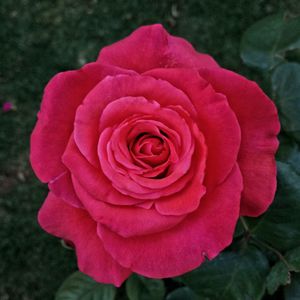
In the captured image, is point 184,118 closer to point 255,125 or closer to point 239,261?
point 255,125

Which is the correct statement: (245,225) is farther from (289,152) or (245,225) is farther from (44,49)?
(44,49)

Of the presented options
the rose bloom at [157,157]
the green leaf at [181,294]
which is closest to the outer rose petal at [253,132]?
the rose bloom at [157,157]

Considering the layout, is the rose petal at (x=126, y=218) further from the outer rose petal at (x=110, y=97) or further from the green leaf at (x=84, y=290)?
the green leaf at (x=84, y=290)

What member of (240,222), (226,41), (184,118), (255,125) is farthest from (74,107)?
(226,41)

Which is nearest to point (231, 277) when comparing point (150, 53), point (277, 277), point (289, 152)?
point (277, 277)

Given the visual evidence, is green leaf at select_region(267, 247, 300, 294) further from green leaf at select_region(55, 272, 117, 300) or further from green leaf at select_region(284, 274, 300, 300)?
green leaf at select_region(55, 272, 117, 300)
